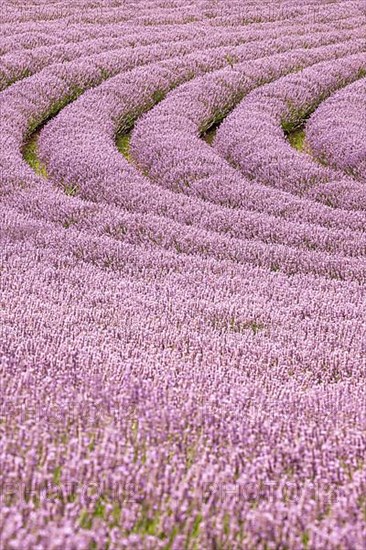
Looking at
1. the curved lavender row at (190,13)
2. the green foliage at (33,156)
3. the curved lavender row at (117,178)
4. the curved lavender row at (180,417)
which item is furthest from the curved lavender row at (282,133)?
the curved lavender row at (180,417)

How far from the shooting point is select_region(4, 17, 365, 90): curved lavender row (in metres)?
14.4

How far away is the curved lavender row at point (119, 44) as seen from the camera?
14.4 meters

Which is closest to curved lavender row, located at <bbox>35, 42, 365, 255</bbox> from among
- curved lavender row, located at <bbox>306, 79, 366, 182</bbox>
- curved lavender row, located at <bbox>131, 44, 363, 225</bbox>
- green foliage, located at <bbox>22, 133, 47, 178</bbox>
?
green foliage, located at <bbox>22, 133, 47, 178</bbox>

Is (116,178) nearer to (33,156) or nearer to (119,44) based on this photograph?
(33,156)

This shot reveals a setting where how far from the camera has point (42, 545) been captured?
173cm

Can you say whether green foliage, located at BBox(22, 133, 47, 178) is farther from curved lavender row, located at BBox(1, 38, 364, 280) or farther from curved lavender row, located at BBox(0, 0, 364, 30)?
curved lavender row, located at BBox(0, 0, 364, 30)

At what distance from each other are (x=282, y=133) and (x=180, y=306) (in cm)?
775

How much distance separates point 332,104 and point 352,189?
4967mm

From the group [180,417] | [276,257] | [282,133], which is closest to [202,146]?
[282,133]

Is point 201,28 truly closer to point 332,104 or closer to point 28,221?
point 332,104

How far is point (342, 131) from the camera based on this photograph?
1145cm

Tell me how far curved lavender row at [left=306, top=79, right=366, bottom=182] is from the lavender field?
54mm

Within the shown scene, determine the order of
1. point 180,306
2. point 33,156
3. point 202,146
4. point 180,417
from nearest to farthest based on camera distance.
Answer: point 180,417 → point 180,306 → point 202,146 → point 33,156

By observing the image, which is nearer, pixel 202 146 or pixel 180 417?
pixel 180 417
